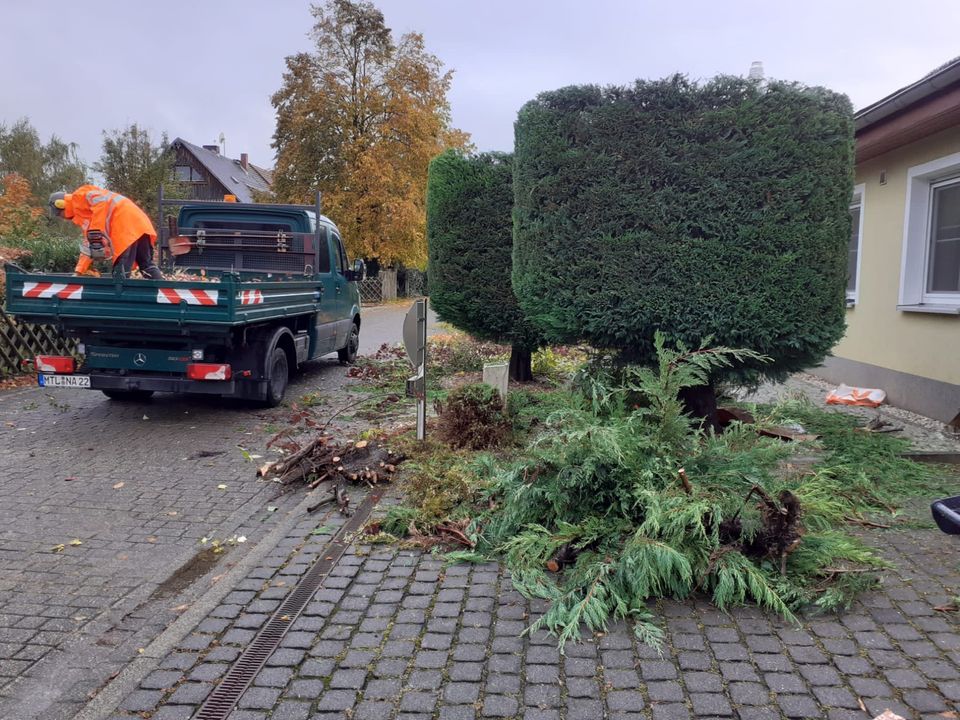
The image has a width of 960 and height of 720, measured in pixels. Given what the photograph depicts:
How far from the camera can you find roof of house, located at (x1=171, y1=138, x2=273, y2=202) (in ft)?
158

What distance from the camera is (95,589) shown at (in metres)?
3.85

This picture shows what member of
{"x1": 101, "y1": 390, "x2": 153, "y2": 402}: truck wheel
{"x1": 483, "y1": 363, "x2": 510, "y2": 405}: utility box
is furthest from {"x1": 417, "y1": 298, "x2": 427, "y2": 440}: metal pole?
{"x1": 101, "y1": 390, "x2": 153, "y2": 402}: truck wheel

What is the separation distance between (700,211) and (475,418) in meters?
2.43

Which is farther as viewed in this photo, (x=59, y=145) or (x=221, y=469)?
(x=59, y=145)

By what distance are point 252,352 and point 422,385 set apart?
8.08 ft

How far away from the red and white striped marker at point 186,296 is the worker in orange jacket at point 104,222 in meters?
1.08

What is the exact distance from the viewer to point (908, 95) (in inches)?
260

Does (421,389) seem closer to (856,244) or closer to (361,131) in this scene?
(856,244)

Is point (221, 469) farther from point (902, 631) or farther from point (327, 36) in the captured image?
point (327, 36)

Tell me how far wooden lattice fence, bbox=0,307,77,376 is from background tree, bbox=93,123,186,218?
64.2ft

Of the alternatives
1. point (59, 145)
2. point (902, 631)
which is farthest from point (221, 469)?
point (59, 145)

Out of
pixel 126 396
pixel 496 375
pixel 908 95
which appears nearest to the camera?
pixel 908 95

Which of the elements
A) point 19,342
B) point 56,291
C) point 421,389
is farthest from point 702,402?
point 19,342

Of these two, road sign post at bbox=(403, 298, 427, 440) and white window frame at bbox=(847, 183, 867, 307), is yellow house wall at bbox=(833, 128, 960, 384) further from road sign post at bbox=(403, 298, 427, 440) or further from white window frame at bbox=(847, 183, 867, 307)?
road sign post at bbox=(403, 298, 427, 440)
